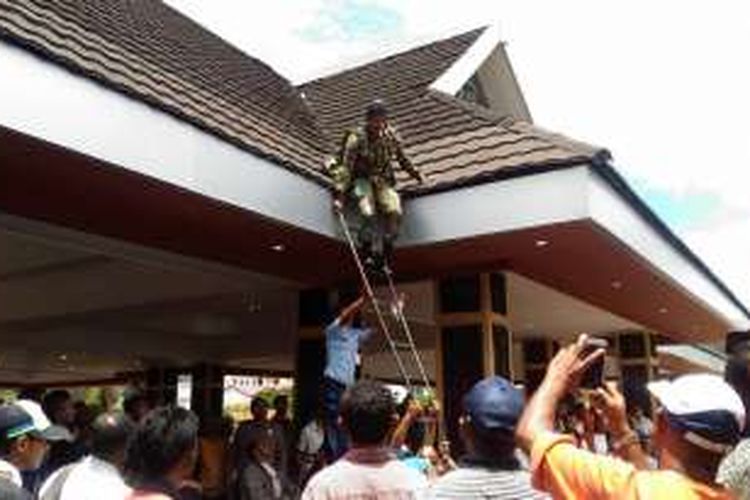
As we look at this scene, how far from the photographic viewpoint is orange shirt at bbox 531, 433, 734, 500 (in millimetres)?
2547

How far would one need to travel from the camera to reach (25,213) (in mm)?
8492

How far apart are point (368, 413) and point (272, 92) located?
9041mm

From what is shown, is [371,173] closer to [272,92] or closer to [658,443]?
[272,92]

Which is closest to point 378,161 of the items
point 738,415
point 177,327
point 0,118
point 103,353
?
point 0,118

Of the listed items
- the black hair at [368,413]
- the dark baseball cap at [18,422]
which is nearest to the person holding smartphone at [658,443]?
the black hair at [368,413]

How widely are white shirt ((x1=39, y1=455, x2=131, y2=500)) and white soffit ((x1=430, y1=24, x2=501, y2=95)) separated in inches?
322

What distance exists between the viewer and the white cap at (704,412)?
2.59 m

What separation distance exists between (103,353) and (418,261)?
1070 centimetres

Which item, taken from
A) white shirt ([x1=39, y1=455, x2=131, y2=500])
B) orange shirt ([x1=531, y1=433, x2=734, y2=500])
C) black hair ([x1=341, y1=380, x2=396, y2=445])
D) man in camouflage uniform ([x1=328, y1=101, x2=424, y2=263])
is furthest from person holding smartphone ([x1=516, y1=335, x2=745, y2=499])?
man in camouflage uniform ([x1=328, y1=101, x2=424, y2=263])

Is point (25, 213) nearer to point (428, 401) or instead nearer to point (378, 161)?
point (378, 161)

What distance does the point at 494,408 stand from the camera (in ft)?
10.8

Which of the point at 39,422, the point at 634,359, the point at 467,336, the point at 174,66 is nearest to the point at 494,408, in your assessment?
the point at 39,422

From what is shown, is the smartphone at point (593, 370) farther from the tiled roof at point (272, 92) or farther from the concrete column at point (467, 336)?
the concrete column at point (467, 336)

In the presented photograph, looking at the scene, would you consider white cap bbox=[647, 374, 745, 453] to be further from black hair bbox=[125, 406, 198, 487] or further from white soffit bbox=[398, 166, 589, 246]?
white soffit bbox=[398, 166, 589, 246]
